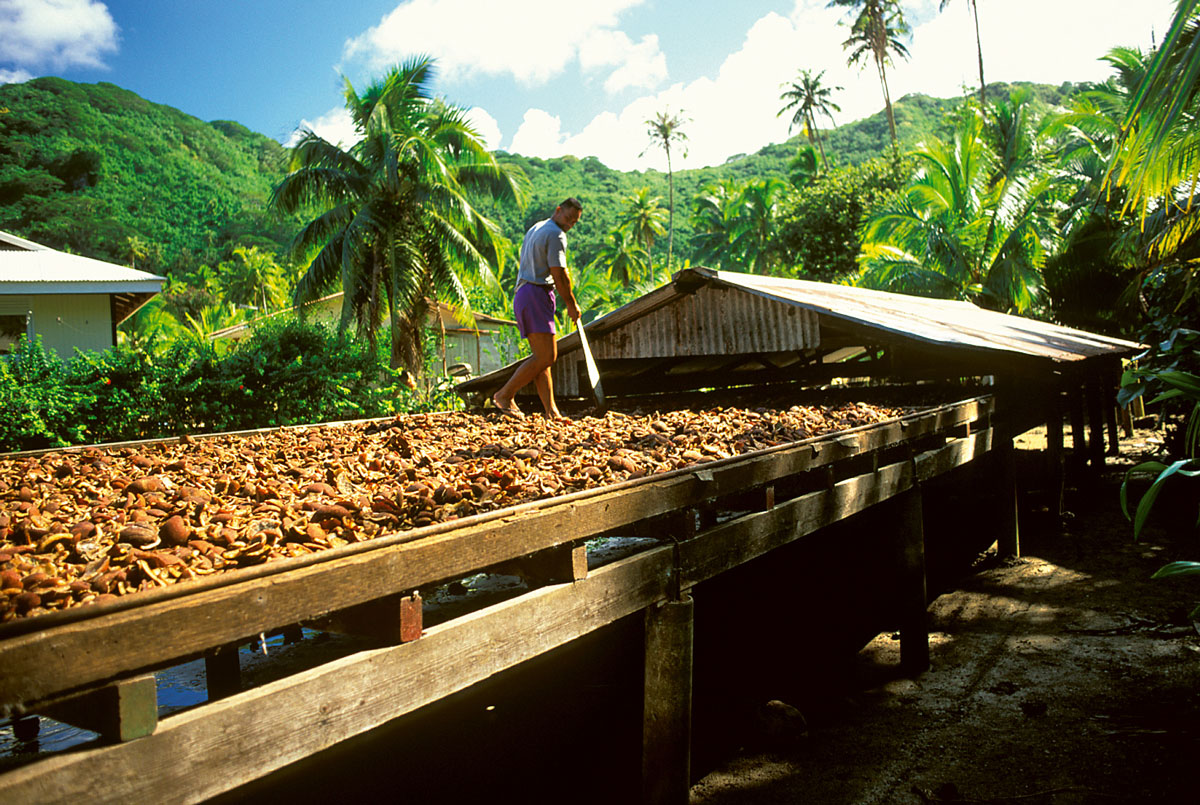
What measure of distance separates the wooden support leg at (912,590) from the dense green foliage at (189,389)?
8.94m

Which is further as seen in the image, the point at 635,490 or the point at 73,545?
the point at 635,490

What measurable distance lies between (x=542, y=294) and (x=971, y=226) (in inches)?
682

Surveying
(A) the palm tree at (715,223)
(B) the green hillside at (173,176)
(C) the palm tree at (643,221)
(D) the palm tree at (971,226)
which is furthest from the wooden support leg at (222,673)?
(C) the palm tree at (643,221)

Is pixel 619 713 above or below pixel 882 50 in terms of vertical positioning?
below

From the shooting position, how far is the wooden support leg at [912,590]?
5910mm

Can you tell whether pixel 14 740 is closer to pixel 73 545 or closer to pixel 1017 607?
pixel 73 545

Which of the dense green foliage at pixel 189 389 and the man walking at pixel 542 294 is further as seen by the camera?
the dense green foliage at pixel 189 389

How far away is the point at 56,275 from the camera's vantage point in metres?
15.0

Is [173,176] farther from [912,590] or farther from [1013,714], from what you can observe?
[1013,714]

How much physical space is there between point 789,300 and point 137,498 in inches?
248

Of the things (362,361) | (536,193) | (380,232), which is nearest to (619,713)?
(362,361)

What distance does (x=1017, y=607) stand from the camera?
23.6 ft

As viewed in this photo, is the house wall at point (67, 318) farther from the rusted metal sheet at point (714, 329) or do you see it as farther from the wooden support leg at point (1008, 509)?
the wooden support leg at point (1008, 509)

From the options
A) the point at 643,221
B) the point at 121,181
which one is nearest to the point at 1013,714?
the point at 643,221
